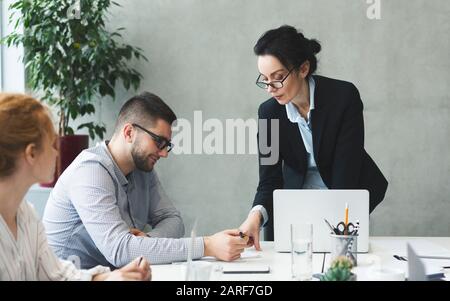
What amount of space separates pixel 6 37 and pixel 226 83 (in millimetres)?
1521

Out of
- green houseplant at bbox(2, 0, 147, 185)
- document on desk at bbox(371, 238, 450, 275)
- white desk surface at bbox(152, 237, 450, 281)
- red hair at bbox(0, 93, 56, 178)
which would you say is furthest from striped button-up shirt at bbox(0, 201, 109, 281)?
green houseplant at bbox(2, 0, 147, 185)

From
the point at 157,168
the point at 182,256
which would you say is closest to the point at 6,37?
the point at 157,168

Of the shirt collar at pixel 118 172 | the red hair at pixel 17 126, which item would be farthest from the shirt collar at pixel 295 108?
the red hair at pixel 17 126

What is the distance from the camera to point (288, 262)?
7.14 feet

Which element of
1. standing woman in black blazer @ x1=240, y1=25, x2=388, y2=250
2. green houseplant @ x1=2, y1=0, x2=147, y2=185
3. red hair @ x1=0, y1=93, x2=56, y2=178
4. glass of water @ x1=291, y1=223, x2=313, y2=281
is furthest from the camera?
green houseplant @ x1=2, y1=0, x2=147, y2=185

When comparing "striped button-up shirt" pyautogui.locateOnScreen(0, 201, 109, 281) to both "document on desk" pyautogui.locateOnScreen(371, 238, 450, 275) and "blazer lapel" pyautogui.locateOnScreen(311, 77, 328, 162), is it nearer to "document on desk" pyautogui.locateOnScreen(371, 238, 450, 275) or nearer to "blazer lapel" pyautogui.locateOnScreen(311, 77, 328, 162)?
"document on desk" pyautogui.locateOnScreen(371, 238, 450, 275)

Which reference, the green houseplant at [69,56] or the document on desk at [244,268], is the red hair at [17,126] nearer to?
the document on desk at [244,268]

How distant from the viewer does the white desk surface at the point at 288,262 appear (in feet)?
6.42

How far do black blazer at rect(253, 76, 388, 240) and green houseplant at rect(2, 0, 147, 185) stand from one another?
5.47ft

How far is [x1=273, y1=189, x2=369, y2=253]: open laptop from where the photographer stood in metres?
2.27

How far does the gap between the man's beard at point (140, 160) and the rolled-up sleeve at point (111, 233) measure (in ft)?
0.75

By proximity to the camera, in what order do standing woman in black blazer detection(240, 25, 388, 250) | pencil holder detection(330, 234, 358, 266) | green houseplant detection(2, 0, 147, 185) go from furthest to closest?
green houseplant detection(2, 0, 147, 185) → standing woman in black blazer detection(240, 25, 388, 250) → pencil holder detection(330, 234, 358, 266)

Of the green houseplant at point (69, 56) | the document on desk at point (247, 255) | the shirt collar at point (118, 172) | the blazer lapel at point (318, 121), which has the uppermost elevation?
the green houseplant at point (69, 56)

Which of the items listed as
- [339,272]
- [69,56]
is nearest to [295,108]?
[339,272]
